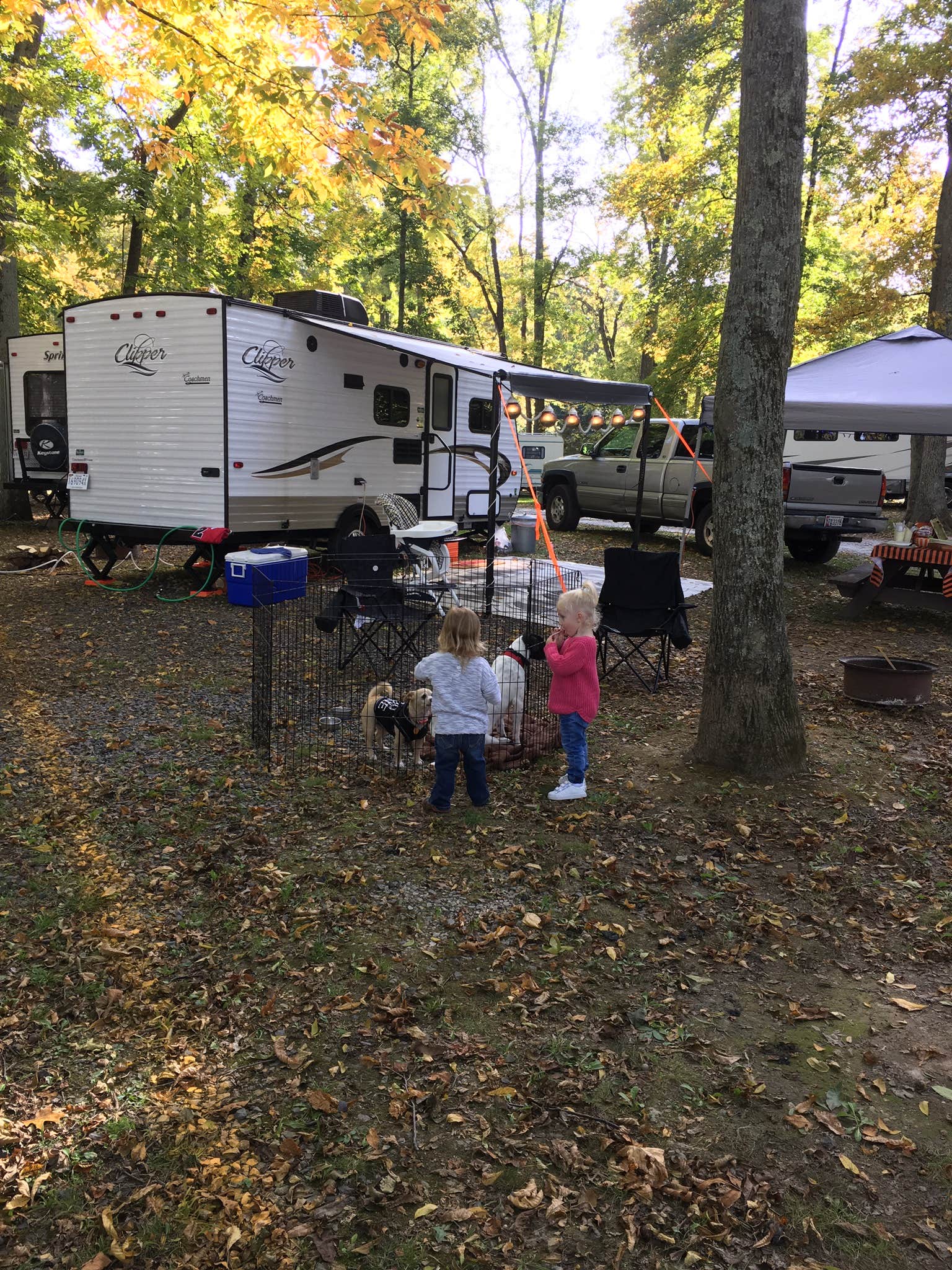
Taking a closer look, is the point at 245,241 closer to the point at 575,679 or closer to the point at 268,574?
the point at 268,574

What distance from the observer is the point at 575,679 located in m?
4.94

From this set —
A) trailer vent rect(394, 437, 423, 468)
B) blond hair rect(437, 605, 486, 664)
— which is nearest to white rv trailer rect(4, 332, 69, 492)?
trailer vent rect(394, 437, 423, 468)

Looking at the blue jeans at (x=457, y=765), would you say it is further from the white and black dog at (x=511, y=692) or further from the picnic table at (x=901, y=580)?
the picnic table at (x=901, y=580)

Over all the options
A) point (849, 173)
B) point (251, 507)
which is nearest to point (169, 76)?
A: point (251, 507)

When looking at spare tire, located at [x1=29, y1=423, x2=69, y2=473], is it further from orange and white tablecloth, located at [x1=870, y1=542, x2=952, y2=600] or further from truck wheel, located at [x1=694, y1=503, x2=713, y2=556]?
orange and white tablecloth, located at [x1=870, y1=542, x2=952, y2=600]

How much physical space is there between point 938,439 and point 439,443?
7211 millimetres

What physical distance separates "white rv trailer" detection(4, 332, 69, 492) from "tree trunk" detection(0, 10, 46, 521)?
119mm

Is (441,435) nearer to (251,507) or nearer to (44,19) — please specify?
(251,507)

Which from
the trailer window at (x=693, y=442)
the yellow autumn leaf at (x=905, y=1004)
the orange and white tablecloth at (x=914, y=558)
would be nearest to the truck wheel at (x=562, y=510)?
the trailer window at (x=693, y=442)

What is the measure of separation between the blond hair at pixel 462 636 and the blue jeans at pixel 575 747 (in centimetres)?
71

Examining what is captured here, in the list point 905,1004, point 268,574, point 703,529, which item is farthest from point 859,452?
point 905,1004

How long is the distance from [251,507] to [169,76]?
10667 millimetres

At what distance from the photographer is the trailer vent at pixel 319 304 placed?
36.7ft

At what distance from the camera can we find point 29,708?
6.12 m
